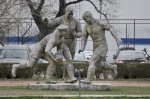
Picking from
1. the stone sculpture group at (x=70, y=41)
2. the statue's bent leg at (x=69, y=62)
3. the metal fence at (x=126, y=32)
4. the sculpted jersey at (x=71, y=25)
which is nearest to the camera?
the stone sculpture group at (x=70, y=41)

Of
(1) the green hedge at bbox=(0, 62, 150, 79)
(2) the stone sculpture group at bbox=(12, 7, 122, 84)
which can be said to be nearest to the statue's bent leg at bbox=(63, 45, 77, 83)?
(2) the stone sculpture group at bbox=(12, 7, 122, 84)

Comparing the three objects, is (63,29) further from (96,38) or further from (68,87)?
(68,87)

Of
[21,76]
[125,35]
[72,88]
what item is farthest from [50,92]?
[125,35]

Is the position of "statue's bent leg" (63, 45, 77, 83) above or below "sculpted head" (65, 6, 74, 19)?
below

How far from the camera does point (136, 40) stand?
54.8m

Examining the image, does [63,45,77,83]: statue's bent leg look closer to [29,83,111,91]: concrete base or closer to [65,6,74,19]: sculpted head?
[29,83,111,91]: concrete base

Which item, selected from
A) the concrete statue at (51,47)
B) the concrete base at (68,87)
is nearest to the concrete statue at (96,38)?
the concrete base at (68,87)

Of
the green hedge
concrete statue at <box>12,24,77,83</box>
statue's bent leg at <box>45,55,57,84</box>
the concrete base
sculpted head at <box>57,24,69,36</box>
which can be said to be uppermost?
sculpted head at <box>57,24,69,36</box>

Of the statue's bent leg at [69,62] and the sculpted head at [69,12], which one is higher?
the sculpted head at [69,12]

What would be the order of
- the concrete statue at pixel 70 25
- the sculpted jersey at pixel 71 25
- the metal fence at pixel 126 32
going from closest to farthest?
the concrete statue at pixel 70 25
the sculpted jersey at pixel 71 25
the metal fence at pixel 126 32

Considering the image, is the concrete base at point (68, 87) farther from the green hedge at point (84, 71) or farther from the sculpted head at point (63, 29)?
the green hedge at point (84, 71)

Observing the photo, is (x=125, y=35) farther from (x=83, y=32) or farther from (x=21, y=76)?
(x=83, y=32)

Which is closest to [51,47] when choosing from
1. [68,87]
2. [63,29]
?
[63,29]

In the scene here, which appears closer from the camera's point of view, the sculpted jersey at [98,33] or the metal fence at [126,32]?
the sculpted jersey at [98,33]
